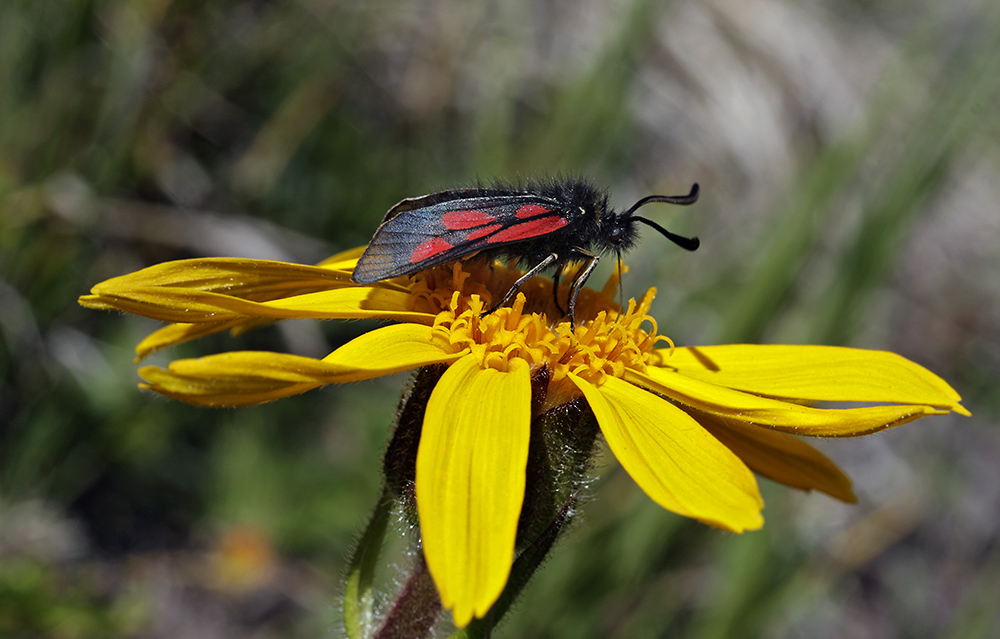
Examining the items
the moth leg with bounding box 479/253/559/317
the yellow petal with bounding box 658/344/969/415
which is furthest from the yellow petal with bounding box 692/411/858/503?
the moth leg with bounding box 479/253/559/317

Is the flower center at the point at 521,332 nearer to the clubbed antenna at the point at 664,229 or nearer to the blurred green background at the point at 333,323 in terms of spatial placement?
the clubbed antenna at the point at 664,229

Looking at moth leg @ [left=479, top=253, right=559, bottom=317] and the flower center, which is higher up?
moth leg @ [left=479, top=253, right=559, bottom=317]

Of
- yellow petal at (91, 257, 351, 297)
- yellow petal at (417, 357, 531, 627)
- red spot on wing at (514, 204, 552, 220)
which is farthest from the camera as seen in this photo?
red spot on wing at (514, 204, 552, 220)

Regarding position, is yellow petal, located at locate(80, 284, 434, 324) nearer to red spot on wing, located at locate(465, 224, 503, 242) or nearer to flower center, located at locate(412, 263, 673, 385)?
flower center, located at locate(412, 263, 673, 385)

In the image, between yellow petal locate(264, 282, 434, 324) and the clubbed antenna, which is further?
the clubbed antenna

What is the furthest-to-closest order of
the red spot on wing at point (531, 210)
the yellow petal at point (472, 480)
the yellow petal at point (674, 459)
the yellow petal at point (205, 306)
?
the red spot on wing at point (531, 210)
the yellow petal at point (205, 306)
the yellow petal at point (674, 459)
the yellow petal at point (472, 480)

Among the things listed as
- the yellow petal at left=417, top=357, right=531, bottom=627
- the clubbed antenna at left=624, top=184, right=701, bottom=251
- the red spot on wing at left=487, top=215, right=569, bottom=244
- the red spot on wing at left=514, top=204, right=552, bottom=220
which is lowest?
the yellow petal at left=417, top=357, right=531, bottom=627

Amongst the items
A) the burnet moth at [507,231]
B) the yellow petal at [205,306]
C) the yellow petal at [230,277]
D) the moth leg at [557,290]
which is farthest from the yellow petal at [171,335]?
the moth leg at [557,290]
